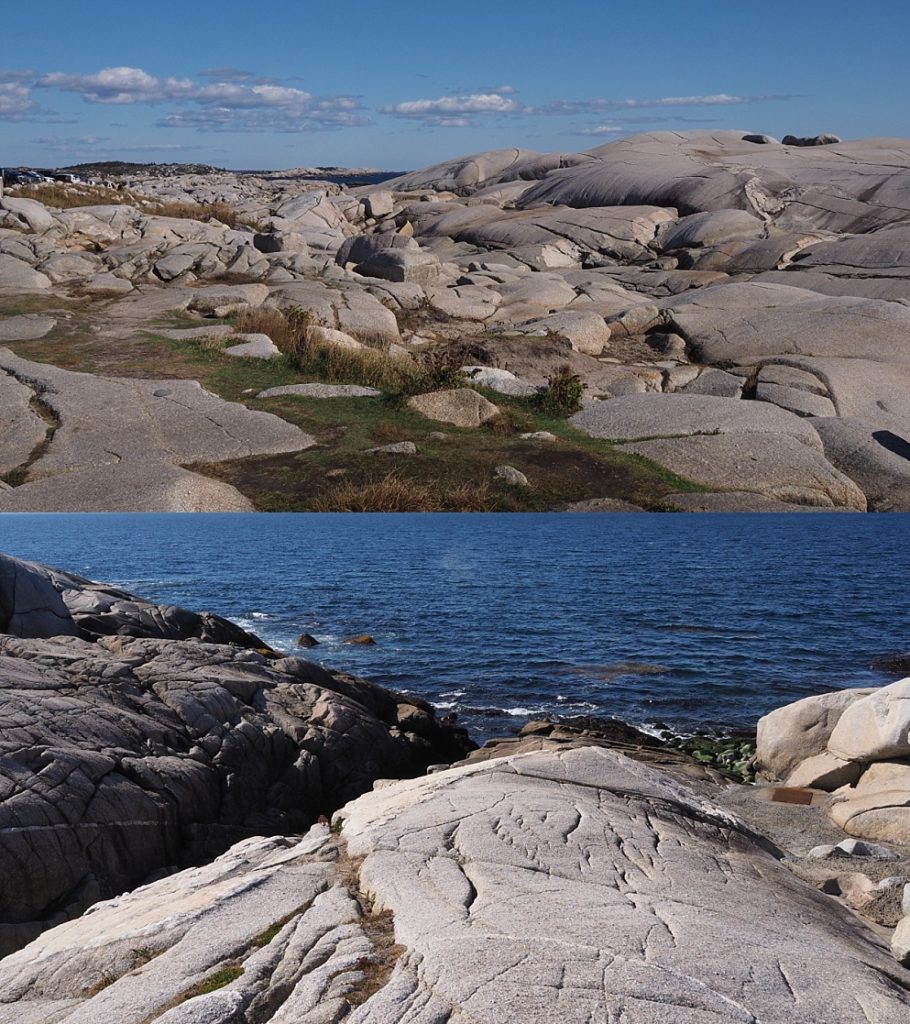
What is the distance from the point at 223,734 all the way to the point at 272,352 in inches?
877

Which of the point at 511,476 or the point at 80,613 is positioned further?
the point at 511,476

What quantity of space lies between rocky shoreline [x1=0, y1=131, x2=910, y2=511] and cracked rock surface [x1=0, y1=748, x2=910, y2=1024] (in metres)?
14.6

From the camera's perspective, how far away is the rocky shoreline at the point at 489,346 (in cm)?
2442

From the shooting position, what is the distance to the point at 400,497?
74.6 feet

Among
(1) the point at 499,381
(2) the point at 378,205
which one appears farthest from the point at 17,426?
(2) the point at 378,205

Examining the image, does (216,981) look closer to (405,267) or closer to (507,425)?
(507,425)

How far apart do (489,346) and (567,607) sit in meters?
12.1

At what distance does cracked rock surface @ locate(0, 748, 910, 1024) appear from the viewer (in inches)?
212

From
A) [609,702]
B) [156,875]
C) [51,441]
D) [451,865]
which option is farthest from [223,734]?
[51,441]

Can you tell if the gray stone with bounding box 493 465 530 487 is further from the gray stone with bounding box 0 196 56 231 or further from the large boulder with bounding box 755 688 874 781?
the gray stone with bounding box 0 196 56 231

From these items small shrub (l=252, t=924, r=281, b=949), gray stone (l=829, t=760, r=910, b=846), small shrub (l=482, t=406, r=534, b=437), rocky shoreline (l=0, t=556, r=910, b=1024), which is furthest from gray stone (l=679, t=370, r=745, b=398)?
small shrub (l=252, t=924, r=281, b=949)

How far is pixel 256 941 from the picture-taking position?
248 inches

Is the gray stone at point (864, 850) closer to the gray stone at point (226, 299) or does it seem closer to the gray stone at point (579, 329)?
the gray stone at point (579, 329)

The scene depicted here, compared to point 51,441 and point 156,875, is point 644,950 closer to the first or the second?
point 156,875
